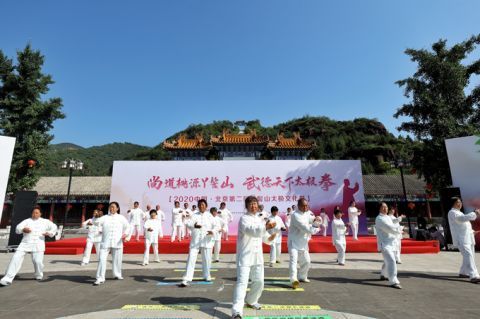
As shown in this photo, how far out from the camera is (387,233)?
601cm

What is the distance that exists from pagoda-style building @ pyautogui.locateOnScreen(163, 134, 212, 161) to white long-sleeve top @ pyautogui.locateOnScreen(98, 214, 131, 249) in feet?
58.1

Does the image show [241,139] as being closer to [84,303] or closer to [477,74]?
[477,74]

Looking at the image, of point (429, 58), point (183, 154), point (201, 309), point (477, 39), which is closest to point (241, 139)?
point (183, 154)

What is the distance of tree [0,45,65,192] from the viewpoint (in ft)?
56.6

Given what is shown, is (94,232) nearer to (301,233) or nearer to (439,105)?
(301,233)

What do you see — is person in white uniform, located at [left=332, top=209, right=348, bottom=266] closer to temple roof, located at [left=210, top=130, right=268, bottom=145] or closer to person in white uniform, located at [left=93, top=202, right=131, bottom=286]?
person in white uniform, located at [left=93, top=202, right=131, bottom=286]

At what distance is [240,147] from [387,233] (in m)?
19.0

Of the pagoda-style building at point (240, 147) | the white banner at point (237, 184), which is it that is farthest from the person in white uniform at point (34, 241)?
the pagoda-style building at point (240, 147)

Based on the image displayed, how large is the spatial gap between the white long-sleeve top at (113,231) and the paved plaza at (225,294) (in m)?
0.77

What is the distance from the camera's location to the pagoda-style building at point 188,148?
24.1m

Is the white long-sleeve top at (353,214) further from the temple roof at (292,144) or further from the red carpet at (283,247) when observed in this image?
the temple roof at (292,144)

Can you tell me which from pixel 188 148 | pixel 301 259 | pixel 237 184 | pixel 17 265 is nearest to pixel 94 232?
pixel 17 265

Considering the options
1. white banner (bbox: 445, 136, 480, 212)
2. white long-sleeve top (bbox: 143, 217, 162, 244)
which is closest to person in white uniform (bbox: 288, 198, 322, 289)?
white long-sleeve top (bbox: 143, 217, 162, 244)

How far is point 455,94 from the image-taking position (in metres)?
12.8
